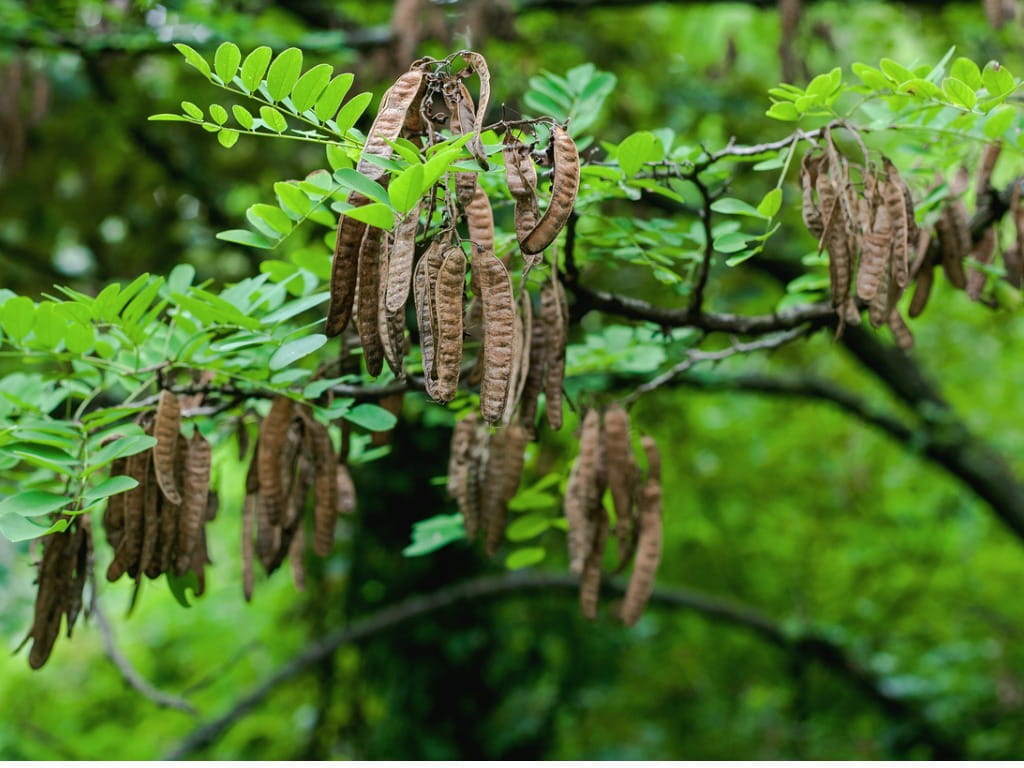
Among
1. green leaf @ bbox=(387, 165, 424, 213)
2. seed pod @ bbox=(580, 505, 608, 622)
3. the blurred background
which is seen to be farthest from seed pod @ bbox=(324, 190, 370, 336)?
the blurred background

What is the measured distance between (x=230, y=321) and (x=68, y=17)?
2.26 metres

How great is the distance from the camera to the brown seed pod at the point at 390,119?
123 centimetres

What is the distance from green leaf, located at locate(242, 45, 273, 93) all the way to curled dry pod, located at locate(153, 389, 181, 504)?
498 mm

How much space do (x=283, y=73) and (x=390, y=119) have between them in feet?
0.78

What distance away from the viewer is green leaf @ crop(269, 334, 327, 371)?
1.48 metres

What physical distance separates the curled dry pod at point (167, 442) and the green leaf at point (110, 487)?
0.05m

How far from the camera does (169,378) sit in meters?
1.65

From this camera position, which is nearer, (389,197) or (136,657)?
(389,197)

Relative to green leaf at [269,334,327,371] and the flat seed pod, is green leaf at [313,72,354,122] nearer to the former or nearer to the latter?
green leaf at [269,334,327,371]

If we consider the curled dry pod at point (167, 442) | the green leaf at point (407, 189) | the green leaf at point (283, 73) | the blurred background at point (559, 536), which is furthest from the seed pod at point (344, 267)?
the blurred background at point (559, 536)

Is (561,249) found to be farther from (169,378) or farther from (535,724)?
(535,724)

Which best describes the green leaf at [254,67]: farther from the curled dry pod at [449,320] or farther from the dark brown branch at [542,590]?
the dark brown branch at [542,590]

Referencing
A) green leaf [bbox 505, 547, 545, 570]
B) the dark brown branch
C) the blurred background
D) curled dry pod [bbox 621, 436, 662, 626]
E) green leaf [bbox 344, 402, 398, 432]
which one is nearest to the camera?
green leaf [bbox 344, 402, 398, 432]

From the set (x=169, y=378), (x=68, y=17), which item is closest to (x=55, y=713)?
(x=68, y=17)
